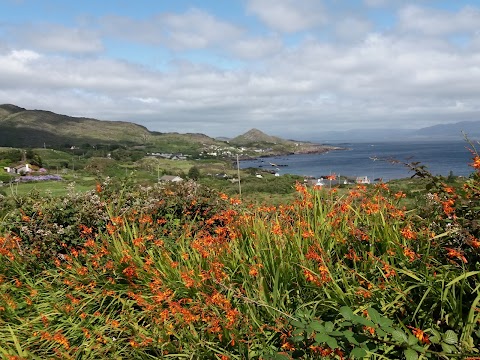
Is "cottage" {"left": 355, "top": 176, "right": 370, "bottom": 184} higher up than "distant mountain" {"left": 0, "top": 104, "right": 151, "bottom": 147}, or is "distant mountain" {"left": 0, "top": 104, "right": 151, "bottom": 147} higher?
"distant mountain" {"left": 0, "top": 104, "right": 151, "bottom": 147}

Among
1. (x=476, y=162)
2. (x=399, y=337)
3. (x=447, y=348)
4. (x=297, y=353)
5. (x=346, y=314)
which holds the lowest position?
(x=297, y=353)

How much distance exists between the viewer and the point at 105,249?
196 inches

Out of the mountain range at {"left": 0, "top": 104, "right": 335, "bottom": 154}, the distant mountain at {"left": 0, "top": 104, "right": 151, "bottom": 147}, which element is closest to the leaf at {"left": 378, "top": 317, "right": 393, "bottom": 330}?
the mountain range at {"left": 0, "top": 104, "right": 335, "bottom": 154}

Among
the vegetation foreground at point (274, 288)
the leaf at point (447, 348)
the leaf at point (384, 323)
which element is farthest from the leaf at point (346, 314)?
the leaf at point (447, 348)

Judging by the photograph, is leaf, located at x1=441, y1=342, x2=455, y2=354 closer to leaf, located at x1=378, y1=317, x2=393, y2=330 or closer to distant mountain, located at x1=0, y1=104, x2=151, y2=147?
leaf, located at x1=378, y1=317, x2=393, y2=330

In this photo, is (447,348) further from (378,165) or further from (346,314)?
(378,165)

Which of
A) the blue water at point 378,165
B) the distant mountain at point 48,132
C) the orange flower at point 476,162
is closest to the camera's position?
the orange flower at point 476,162

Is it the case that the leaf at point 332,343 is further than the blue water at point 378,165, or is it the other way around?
the blue water at point 378,165

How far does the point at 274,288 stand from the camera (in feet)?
11.9

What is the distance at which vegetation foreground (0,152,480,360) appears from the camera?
2986 millimetres

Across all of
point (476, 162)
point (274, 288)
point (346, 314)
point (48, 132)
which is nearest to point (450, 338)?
point (346, 314)

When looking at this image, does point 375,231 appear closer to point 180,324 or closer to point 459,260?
point 459,260

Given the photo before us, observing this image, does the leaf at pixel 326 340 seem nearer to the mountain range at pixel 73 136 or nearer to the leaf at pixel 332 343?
the leaf at pixel 332 343

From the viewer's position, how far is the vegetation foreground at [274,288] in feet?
9.80
